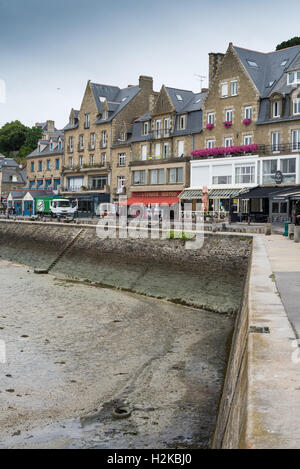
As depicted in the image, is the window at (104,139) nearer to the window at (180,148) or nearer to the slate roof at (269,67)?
the window at (180,148)

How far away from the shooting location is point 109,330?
52.1ft

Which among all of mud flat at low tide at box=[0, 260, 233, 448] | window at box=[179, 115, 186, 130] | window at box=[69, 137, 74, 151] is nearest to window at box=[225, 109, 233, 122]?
window at box=[179, 115, 186, 130]

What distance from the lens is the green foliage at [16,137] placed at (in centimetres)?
10319

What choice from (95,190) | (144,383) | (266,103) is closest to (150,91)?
(95,190)

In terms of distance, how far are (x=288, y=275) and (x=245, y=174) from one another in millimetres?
31039

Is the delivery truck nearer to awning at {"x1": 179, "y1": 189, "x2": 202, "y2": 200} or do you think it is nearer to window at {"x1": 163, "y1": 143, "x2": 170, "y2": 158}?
window at {"x1": 163, "y1": 143, "x2": 170, "y2": 158}

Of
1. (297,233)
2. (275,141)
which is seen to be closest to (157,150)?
(275,141)

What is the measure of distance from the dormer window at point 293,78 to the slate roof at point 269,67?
435mm

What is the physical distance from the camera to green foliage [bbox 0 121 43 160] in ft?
339

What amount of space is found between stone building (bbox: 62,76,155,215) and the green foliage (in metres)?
40.8

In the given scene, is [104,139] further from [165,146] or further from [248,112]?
[248,112]

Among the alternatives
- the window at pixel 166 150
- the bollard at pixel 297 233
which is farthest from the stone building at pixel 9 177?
the bollard at pixel 297 233

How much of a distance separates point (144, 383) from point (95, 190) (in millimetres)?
48855

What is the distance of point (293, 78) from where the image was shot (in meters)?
39.3
